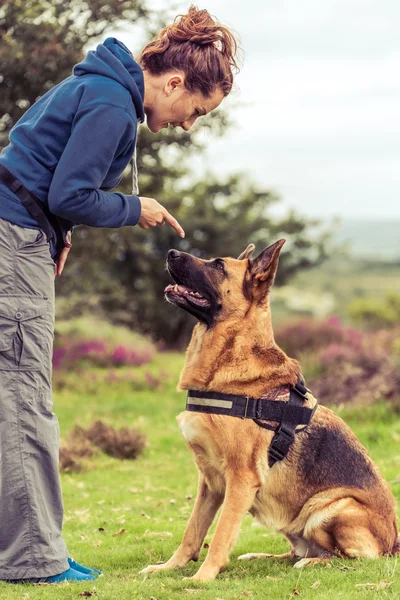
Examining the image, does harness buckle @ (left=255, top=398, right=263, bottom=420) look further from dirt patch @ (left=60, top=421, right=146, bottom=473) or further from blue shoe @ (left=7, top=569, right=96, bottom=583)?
→ dirt patch @ (left=60, top=421, right=146, bottom=473)

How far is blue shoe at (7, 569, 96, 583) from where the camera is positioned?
12.8ft

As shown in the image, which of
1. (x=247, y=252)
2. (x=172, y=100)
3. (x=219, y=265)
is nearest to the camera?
(x=172, y=100)

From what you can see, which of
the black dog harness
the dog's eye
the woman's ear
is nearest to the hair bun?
the woman's ear

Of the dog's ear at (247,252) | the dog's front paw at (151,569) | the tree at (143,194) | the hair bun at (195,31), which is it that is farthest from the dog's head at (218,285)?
the tree at (143,194)

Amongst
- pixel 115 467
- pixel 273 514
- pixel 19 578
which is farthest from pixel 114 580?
pixel 115 467

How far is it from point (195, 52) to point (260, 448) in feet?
7.37

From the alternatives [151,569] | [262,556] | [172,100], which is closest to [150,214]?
[172,100]

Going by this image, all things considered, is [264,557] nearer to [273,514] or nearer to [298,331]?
[273,514]

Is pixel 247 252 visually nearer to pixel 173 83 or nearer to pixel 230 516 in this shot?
Result: pixel 173 83

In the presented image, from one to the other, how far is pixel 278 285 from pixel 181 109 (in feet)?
68.4

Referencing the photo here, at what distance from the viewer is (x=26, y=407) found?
3.86 m

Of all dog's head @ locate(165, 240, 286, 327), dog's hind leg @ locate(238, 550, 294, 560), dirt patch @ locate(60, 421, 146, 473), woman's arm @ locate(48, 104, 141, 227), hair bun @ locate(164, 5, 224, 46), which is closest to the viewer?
woman's arm @ locate(48, 104, 141, 227)

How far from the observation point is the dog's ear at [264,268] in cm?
444

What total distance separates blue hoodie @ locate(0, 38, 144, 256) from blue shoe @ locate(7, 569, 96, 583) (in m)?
1.84
